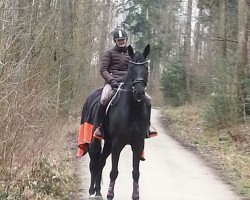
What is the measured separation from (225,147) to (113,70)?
25.6ft

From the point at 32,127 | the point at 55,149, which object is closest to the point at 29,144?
the point at 32,127

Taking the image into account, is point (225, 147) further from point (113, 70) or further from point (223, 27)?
point (223, 27)

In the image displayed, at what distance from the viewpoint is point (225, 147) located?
15.5m

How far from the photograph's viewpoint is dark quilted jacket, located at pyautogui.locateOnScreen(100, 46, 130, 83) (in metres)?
8.63

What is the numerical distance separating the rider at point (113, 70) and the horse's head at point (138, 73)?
685mm

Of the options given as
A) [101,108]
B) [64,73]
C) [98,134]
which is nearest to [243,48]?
[64,73]

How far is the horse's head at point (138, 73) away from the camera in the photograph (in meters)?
7.57

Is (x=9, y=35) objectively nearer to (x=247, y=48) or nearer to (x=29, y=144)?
(x=29, y=144)

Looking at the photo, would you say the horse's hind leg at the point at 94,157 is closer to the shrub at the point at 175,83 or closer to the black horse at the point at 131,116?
the black horse at the point at 131,116

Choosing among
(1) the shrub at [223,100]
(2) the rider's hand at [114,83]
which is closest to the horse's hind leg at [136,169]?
(2) the rider's hand at [114,83]

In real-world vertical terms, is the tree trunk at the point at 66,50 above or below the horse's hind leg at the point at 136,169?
above

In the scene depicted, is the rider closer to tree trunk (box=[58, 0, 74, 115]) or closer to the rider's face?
the rider's face

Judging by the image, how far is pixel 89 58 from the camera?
22203mm

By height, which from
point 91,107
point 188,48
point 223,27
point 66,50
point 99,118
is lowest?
point 99,118
